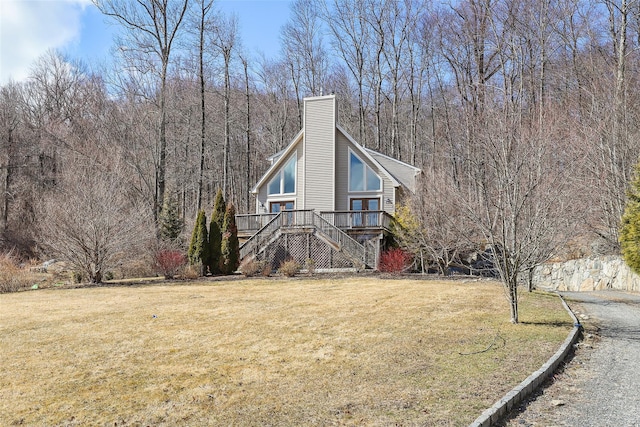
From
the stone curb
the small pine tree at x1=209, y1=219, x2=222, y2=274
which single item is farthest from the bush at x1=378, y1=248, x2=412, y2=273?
the stone curb

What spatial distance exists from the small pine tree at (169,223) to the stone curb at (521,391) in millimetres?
23852

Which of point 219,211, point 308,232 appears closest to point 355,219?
point 308,232

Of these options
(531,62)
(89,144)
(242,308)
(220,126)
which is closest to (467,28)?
(531,62)

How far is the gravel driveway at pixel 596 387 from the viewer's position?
15.8 feet

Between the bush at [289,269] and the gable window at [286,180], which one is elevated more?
the gable window at [286,180]

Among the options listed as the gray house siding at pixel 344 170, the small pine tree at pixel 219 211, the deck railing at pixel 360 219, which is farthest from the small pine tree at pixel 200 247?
the gray house siding at pixel 344 170

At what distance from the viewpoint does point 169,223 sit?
2908 centimetres

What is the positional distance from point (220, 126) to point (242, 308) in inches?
1134

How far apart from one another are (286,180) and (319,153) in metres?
2.57

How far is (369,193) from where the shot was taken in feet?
83.5

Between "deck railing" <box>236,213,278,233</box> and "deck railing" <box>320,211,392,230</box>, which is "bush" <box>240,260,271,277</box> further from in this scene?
"deck railing" <box>320,211,392,230</box>

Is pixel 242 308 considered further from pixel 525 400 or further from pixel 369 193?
pixel 369 193

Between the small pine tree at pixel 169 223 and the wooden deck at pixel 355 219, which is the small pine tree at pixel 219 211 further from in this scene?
the small pine tree at pixel 169 223

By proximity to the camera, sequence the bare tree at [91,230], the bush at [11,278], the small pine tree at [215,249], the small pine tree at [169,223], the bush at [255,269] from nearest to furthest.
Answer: the bush at [11,278] < the bare tree at [91,230] < the bush at [255,269] < the small pine tree at [215,249] < the small pine tree at [169,223]
